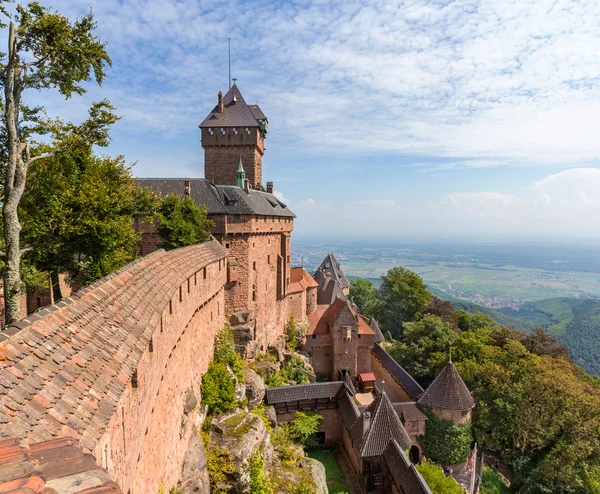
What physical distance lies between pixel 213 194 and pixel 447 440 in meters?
22.2

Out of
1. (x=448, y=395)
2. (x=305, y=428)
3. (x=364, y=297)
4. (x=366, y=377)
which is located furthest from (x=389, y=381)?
(x=364, y=297)

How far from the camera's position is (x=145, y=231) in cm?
2238

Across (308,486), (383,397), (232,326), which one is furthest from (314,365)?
(308,486)

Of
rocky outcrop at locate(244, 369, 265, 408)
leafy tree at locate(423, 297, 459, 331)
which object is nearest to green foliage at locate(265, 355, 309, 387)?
rocky outcrop at locate(244, 369, 265, 408)

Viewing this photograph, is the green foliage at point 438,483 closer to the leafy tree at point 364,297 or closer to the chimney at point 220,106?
the chimney at point 220,106

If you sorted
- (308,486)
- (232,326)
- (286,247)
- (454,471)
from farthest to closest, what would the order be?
(286,247), (454,471), (232,326), (308,486)

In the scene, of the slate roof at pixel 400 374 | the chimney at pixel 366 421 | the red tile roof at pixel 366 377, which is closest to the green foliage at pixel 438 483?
the chimney at pixel 366 421

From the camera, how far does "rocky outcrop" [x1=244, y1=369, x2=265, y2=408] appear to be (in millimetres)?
20172

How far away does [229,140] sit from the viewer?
3000 centimetres

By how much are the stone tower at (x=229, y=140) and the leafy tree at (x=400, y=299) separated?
2845 cm

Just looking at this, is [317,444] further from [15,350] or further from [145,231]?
[15,350]

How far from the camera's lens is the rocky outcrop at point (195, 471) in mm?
10820

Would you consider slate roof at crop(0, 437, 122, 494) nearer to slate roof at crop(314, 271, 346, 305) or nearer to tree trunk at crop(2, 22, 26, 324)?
tree trunk at crop(2, 22, 26, 324)

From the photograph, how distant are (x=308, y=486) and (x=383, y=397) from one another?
771 centimetres
